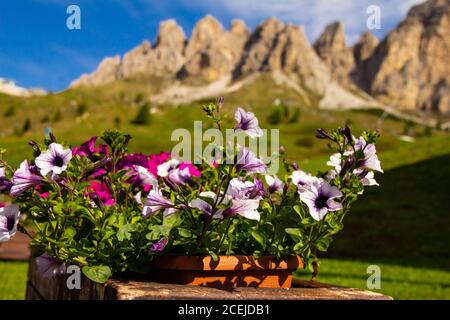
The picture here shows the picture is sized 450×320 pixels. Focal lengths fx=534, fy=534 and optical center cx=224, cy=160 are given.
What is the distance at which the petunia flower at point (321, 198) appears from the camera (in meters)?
2.24

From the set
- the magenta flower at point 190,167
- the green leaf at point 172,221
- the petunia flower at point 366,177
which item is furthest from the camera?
the magenta flower at point 190,167

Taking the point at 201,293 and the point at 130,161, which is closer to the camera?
the point at 201,293

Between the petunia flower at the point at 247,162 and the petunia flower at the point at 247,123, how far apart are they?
0.65 feet

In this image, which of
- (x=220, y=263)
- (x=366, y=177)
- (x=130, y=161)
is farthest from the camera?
(x=130, y=161)

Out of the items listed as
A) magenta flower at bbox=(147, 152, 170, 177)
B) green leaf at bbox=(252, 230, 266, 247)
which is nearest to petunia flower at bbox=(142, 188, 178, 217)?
green leaf at bbox=(252, 230, 266, 247)

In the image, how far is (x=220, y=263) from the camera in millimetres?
2355

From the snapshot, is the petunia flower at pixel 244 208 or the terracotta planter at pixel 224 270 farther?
the terracotta planter at pixel 224 270

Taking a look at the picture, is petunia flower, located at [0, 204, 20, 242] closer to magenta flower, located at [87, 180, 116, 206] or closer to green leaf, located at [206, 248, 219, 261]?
magenta flower, located at [87, 180, 116, 206]

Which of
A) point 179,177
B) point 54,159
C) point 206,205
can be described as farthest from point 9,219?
point 206,205

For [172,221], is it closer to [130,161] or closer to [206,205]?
[206,205]

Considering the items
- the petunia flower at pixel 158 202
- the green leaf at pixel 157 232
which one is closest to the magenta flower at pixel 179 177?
the petunia flower at pixel 158 202

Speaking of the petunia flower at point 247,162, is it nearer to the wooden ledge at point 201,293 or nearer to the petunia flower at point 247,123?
the petunia flower at point 247,123

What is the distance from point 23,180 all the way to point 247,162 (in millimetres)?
1000
